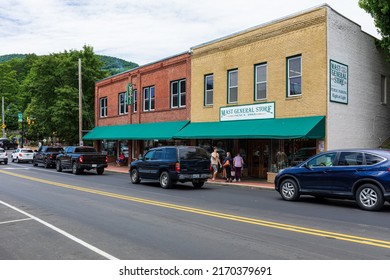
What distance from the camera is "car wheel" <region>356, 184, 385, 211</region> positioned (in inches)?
414

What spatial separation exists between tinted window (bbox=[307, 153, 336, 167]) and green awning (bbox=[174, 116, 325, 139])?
4.06 meters

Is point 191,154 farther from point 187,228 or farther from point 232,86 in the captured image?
point 187,228

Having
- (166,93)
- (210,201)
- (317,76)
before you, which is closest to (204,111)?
(166,93)

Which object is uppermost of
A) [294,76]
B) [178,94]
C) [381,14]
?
[381,14]

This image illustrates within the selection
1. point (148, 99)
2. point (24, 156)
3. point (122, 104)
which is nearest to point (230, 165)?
point (148, 99)

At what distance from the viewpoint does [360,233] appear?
7664 mm

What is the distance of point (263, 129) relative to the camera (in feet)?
61.3

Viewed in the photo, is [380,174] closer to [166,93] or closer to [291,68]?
[291,68]

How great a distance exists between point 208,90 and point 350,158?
44.5ft

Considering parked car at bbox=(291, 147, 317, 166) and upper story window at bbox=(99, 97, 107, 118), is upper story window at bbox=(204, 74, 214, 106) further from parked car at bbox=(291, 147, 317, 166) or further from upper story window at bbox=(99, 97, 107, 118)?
upper story window at bbox=(99, 97, 107, 118)

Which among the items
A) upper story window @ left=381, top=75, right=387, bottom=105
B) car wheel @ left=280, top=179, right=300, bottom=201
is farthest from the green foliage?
car wheel @ left=280, top=179, right=300, bottom=201

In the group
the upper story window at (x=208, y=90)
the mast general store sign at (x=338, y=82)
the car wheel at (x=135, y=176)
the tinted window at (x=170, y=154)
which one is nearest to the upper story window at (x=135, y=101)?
the upper story window at (x=208, y=90)

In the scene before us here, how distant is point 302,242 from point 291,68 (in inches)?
545

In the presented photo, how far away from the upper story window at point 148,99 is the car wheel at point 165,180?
13.2 m
